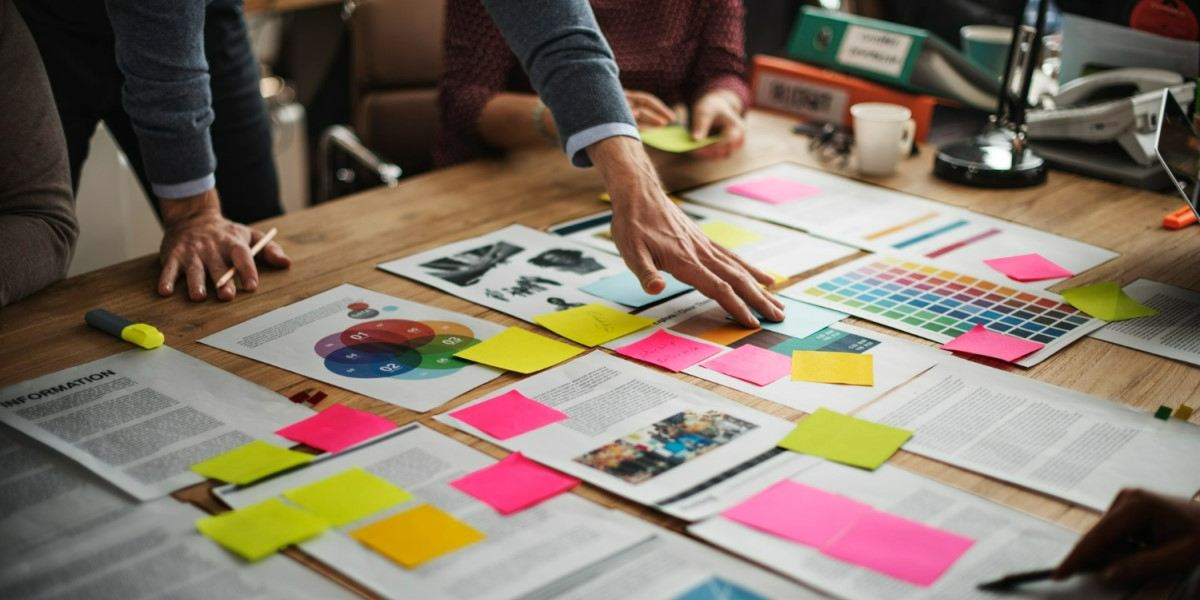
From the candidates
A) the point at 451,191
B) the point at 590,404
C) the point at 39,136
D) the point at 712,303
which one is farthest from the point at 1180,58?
the point at 39,136

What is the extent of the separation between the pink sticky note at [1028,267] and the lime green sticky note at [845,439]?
0.53 m

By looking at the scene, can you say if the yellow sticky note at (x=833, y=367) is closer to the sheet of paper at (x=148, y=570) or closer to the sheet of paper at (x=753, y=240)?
the sheet of paper at (x=753, y=240)

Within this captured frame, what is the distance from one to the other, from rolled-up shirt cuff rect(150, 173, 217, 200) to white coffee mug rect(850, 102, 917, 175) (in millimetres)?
1073

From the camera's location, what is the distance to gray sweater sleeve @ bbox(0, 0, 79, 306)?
1.40m

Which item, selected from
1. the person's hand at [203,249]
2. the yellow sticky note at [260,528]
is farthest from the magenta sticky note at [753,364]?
the person's hand at [203,249]

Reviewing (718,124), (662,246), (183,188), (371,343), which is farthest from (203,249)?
(718,124)

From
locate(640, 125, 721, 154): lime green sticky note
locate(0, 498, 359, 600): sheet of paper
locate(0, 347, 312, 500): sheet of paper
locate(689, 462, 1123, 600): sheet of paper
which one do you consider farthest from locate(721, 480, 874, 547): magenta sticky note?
locate(640, 125, 721, 154): lime green sticky note

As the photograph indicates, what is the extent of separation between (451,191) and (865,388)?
0.87m

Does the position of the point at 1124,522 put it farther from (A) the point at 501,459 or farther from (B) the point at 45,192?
(B) the point at 45,192

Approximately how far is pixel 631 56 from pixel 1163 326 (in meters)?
1.17

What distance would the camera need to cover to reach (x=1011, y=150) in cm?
193

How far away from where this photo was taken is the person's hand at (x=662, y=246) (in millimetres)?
1378

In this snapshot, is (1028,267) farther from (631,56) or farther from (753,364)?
(631,56)

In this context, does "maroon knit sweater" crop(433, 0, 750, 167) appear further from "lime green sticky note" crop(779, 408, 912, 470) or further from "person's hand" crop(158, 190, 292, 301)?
"lime green sticky note" crop(779, 408, 912, 470)
